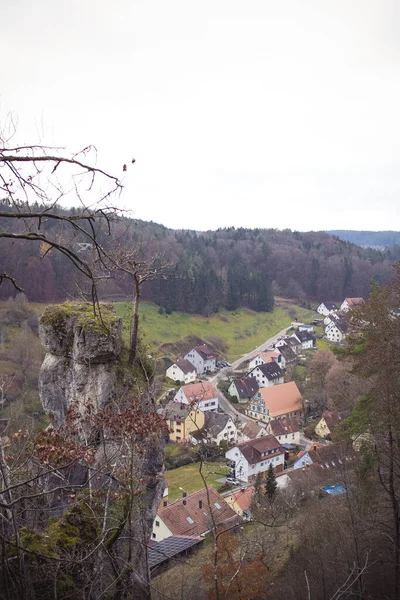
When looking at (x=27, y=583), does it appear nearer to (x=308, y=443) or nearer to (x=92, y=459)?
(x=92, y=459)

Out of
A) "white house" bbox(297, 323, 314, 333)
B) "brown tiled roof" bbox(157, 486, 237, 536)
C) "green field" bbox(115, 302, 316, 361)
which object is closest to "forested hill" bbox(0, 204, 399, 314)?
"green field" bbox(115, 302, 316, 361)

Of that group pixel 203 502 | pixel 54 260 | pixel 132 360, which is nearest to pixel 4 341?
pixel 54 260

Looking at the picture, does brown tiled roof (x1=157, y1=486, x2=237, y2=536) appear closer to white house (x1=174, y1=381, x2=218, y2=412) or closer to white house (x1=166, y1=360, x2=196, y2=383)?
white house (x1=174, y1=381, x2=218, y2=412)

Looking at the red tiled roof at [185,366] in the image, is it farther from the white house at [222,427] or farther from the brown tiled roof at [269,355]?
the white house at [222,427]

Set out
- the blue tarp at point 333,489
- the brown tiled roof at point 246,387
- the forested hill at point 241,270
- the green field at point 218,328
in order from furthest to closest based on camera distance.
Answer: the green field at point 218,328
the forested hill at point 241,270
the brown tiled roof at point 246,387
the blue tarp at point 333,489

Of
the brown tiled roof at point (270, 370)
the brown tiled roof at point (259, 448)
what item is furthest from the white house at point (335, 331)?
the brown tiled roof at point (259, 448)

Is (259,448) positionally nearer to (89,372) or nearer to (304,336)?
(89,372)
